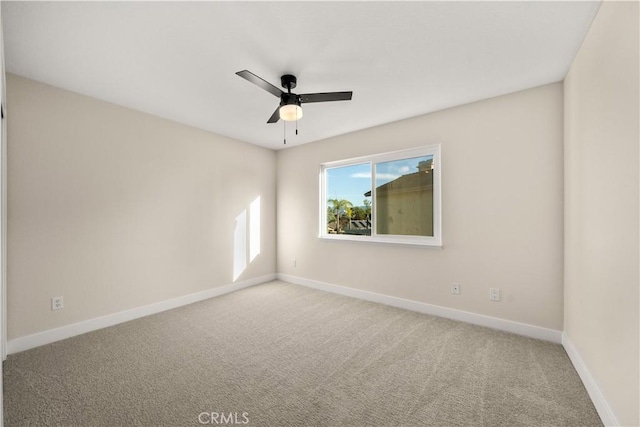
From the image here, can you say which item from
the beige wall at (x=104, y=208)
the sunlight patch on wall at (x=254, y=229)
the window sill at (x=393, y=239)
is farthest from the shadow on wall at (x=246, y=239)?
the window sill at (x=393, y=239)

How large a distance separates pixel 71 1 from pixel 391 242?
3.51 m

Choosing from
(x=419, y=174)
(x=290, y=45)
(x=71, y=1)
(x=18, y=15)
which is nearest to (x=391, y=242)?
(x=419, y=174)

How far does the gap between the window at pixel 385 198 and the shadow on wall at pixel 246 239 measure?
1118mm

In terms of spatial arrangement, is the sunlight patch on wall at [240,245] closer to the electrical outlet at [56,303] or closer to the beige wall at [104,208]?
the beige wall at [104,208]

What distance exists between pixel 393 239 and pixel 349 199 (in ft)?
3.15

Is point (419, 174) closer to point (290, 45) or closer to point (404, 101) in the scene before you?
point (404, 101)

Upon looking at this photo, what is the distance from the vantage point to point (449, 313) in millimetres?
3113

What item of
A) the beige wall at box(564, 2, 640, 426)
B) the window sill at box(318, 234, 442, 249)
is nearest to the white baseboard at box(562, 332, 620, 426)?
the beige wall at box(564, 2, 640, 426)

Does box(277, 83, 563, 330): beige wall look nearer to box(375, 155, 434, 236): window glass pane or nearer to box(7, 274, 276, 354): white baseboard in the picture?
box(375, 155, 434, 236): window glass pane

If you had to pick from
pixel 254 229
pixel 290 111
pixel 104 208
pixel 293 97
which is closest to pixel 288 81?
pixel 293 97

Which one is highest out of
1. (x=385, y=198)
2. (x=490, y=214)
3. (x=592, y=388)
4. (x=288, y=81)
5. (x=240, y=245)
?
(x=288, y=81)

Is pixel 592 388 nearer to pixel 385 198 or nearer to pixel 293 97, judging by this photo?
pixel 385 198

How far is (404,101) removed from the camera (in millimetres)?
2934

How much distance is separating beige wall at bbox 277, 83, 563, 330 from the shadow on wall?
5.77ft
